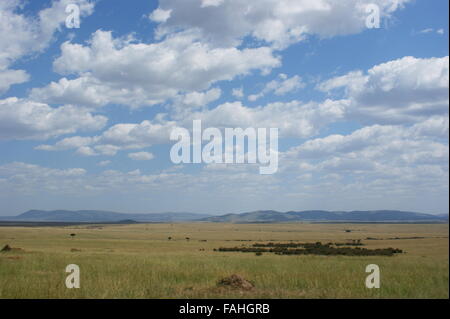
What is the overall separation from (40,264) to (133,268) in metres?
6.93

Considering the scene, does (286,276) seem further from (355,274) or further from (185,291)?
(185,291)

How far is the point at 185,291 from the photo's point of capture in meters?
16.8

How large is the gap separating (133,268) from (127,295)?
11326 mm

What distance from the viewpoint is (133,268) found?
1054 inches
